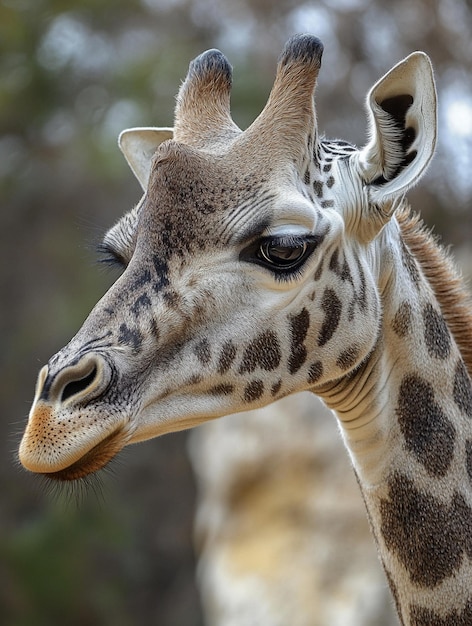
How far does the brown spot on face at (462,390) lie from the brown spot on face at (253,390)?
86 centimetres

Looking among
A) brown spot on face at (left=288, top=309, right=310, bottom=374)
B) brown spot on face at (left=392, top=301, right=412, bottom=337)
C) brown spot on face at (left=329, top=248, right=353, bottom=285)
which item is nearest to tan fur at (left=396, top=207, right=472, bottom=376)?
brown spot on face at (left=392, top=301, right=412, bottom=337)

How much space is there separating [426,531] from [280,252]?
1.27 meters

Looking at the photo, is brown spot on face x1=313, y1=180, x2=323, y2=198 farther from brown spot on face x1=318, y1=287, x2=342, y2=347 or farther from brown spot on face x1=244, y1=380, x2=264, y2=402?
brown spot on face x1=244, y1=380, x2=264, y2=402

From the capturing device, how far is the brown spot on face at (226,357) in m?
3.65

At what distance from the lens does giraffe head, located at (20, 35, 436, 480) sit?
10.9 ft

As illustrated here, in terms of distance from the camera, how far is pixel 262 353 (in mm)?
3723

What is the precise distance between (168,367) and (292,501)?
686 cm

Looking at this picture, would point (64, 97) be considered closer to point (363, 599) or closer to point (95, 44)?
point (95, 44)

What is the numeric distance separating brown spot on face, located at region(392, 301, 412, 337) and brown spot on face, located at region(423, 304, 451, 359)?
0.27ft

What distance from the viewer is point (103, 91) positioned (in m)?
17.7

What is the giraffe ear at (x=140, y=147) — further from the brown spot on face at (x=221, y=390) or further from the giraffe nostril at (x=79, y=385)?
the giraffe nostril at (x=79, y=385)

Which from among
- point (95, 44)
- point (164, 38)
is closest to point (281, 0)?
point (164, 38)

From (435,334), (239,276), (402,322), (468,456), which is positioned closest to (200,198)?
(239,276)

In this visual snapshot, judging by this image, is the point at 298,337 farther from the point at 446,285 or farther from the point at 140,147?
the point at 140,147
